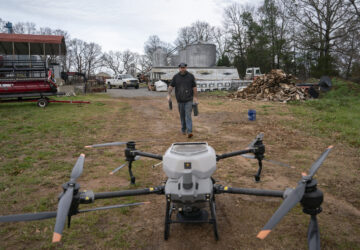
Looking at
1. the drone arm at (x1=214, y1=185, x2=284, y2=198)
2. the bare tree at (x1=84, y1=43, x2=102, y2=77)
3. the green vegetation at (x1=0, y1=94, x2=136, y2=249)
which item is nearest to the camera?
the drone arm at (x1=214, y1=185, x2=284, y2=198)

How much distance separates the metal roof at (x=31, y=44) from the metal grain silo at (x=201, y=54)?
22.9 m

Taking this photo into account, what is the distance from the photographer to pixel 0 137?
7902 millimetres

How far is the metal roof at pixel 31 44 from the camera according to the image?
16.0m

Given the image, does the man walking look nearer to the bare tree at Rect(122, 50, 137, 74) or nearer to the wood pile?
the wood pile

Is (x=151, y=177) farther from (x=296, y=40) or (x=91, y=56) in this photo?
(x=91, y=56)

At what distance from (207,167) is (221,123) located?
26.6 feet

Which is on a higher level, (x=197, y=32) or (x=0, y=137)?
(x=197, y=32)

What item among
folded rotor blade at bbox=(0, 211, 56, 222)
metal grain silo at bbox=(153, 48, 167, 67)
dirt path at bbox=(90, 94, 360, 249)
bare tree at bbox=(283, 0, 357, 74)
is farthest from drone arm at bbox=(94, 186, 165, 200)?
metal grain silo at bbox=(153, 48, 167, 67)

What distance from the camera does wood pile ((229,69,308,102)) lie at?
61.9 ft

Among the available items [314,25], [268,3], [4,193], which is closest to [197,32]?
[268,3]

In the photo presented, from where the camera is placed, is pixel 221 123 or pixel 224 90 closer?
pixel 221 123

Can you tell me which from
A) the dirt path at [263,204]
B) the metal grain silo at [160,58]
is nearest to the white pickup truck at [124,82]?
the metal grain silo at [160,58]

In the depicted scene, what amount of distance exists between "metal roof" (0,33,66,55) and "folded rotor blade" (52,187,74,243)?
1656 cm

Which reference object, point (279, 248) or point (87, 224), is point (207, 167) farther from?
point (87, 224)
